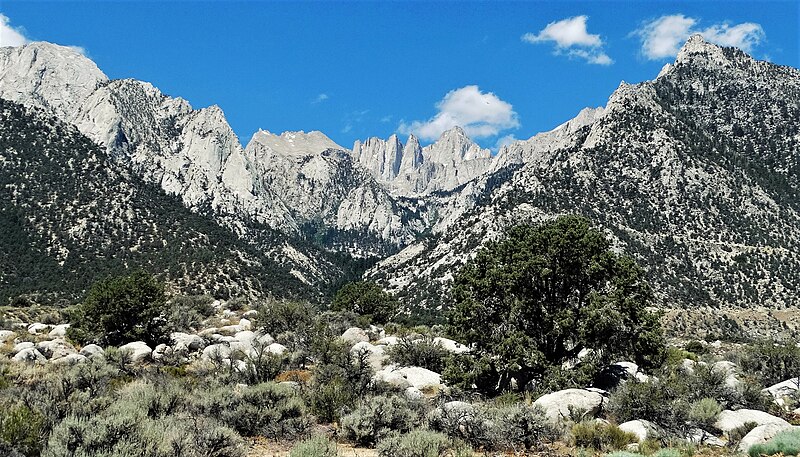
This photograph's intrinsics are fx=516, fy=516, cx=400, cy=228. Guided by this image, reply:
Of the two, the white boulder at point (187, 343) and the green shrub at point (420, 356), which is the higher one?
the green shrub at point (420, 356)

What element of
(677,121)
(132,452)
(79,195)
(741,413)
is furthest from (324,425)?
(677,121)

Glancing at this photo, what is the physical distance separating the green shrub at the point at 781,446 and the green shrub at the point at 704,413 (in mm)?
2900

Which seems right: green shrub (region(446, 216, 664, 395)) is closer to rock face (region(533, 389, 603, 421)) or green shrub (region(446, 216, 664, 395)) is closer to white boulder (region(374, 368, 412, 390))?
white boulder (region(374, 368, 412, 390))

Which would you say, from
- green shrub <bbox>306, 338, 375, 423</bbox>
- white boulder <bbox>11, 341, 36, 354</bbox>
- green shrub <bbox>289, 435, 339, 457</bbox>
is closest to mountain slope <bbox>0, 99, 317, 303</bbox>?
white boulder <bbox>11, 341, 36, 354</bbox>

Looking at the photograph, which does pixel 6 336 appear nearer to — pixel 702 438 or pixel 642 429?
pixel 642 429

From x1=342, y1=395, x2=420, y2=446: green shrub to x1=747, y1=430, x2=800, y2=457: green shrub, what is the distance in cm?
713

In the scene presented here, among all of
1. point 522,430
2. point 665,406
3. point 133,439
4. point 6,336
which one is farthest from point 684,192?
point 133,439

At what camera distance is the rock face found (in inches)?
560

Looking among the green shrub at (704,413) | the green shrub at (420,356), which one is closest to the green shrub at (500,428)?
the green shrub at (704,413)

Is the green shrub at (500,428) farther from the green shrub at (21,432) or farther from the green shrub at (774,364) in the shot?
the green shrub at (774,364)

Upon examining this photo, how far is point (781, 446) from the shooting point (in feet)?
33.5

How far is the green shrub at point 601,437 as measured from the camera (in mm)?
11773

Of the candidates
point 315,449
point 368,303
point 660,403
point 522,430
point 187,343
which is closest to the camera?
point 315,449

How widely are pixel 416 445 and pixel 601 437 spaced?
4.83 metres
